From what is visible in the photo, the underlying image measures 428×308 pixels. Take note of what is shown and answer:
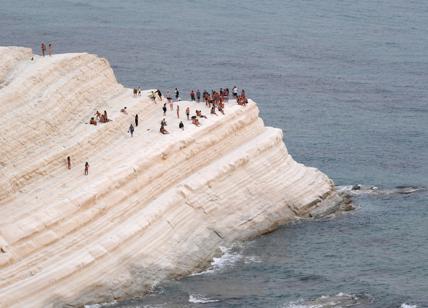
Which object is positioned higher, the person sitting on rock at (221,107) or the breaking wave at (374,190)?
the person sitting on rock at (221,107)

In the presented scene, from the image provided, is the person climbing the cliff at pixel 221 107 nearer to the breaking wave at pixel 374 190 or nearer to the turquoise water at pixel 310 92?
the turquoise water at pixel 310 92

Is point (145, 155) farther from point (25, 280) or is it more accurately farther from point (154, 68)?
point (154, 68)

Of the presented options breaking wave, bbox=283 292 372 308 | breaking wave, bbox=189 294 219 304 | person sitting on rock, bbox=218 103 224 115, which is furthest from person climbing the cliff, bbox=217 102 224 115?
breaking wave, bbox=283 292 372 308

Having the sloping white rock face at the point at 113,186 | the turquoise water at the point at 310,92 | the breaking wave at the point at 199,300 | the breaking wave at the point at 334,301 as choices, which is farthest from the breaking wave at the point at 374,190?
the breaking wave at the point at 199,300

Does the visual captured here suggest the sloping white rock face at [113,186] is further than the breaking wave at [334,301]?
No

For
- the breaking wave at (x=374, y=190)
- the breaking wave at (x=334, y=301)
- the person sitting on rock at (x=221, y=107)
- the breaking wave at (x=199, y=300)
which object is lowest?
the breaking wave at (x=199, y=300)

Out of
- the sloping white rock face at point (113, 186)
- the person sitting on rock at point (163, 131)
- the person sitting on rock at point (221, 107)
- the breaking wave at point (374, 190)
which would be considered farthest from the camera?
the breaking wave at point (374, 190)

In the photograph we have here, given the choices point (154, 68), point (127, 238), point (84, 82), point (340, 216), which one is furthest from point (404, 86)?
point (127, 238)
